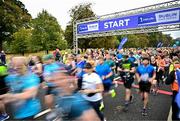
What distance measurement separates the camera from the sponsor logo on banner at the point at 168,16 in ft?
60.3

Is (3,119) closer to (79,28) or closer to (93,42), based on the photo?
(79,28)

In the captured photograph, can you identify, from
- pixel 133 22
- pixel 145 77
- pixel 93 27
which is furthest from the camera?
pixel 93 27

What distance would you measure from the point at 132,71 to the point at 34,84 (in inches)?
208

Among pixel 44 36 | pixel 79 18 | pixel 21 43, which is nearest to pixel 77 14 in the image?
pixel 79 18

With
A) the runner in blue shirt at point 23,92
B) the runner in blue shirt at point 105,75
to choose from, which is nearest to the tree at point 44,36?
the runner in blue shirt at point 105,75

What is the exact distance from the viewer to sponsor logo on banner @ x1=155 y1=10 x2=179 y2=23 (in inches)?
724

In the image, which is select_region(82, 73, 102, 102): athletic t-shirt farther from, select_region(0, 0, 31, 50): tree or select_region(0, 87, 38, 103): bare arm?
select_region(0, 0, 31, 50): tree

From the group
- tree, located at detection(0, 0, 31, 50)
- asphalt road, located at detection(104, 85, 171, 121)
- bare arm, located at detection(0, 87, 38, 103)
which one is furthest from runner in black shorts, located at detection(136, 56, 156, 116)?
tree, located at detection(0, 0, 31, 50)

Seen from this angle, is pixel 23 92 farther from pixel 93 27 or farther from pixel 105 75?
pixel 93 27

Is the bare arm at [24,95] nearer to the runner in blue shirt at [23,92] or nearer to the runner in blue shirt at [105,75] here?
the runner in blue shirt at [23,92]

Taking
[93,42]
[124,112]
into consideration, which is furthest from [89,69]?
[93,42]

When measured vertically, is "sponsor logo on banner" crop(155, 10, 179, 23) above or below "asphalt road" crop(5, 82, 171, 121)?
above

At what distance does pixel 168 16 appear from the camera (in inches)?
744

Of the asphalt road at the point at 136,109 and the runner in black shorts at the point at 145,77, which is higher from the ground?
the runner in black shorts at the point at 145,77
